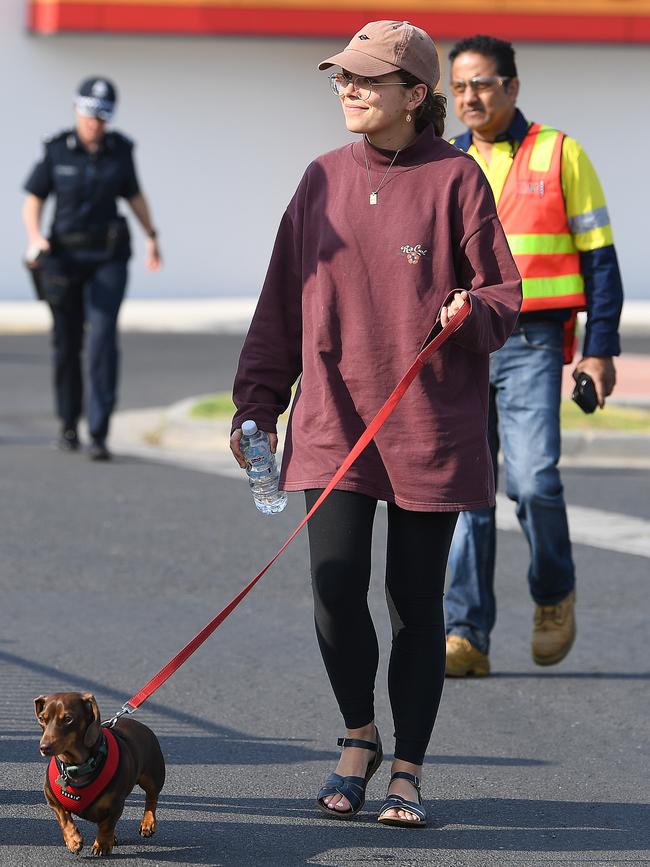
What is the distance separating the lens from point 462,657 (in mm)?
5527

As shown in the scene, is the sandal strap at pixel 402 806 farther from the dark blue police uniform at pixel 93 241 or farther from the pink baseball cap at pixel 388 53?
the dark blue police uniform at pixel 93 241

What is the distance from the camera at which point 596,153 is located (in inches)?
963

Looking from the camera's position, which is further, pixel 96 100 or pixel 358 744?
pixel 96 100

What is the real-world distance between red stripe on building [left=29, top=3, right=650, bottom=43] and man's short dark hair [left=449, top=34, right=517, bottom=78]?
16.9 metres

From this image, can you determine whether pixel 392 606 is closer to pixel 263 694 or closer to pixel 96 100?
pixel 263 694

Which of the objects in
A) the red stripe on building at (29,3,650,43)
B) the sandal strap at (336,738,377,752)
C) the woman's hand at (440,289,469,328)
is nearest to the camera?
the woman's hand at (440,289,469,328)

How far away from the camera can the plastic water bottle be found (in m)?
4.18

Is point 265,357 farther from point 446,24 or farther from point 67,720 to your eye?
point 446,24

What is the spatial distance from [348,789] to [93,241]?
246 inches

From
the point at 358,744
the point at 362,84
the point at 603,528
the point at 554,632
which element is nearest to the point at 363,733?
the point at 358,744

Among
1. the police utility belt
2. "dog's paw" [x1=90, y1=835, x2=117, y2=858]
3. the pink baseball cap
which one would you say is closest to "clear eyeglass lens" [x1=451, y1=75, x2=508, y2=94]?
the pink baseball cap

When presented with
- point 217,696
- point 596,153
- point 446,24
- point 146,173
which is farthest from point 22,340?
point 217,696

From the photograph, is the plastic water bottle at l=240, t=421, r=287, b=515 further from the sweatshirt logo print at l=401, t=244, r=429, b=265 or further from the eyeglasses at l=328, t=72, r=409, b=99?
the eyeglasses at l=328, t=72, r=409, b=99

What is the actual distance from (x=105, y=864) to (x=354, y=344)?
4.41 ft
